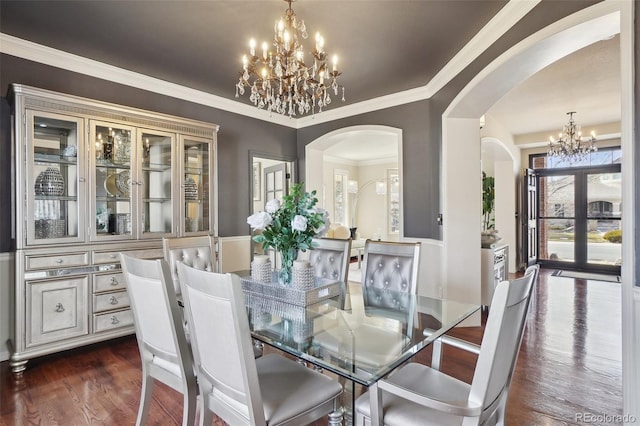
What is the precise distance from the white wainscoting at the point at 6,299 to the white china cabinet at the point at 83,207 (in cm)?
25

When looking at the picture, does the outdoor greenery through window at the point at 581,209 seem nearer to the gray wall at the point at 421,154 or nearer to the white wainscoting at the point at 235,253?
the gray wall at the point at 421,154

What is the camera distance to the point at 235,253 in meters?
4.24

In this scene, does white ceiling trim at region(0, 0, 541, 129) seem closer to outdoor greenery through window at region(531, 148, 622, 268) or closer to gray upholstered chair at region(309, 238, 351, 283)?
gray upholstered chair at region(309, 238, 351, 283)

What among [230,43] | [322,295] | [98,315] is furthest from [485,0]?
[98,315]

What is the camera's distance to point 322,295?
2.00 meters

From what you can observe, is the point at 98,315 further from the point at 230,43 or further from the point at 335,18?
the point at 335,18

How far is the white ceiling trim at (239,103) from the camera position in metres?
2.40

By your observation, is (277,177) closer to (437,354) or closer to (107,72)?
(107,72)

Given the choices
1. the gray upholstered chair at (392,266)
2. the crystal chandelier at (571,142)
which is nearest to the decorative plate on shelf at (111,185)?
the gray upholstered chair at (392,266)

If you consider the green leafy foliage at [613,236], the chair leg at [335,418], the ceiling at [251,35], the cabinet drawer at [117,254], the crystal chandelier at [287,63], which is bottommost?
the chair leg at [335,418]

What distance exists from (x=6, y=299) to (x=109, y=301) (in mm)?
746

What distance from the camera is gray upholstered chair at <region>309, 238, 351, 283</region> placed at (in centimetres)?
261

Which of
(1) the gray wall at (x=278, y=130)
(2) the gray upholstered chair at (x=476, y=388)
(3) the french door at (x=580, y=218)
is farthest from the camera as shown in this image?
(3) the french door at (x=580, y=218)

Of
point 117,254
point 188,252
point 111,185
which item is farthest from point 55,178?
point 188,252
